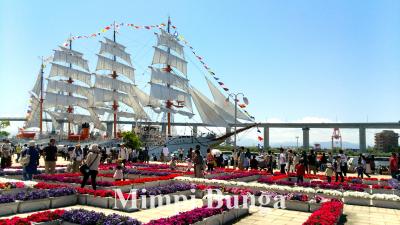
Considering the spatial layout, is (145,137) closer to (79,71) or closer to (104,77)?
(104,77)

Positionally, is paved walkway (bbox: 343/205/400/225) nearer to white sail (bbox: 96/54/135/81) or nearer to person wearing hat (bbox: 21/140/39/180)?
person wearing hat (bbox: 21/140/39/180)

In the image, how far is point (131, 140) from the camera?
64.5 metres

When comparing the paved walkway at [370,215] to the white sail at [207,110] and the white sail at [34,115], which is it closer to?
the white sail at [207,110]

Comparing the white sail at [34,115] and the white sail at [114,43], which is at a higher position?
the white sail at [114,43]

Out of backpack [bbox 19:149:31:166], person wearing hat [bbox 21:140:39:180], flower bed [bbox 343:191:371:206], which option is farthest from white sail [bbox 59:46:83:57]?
flower bed [bbox 343:191:371:206]

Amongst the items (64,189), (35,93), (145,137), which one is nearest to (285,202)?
(64,189)

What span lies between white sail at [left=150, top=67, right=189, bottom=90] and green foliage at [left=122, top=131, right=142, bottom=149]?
10558 millimetres

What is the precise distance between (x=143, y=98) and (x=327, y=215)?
70814 mm

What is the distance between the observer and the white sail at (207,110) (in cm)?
5819

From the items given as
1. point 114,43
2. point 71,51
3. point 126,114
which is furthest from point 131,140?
point 71,51

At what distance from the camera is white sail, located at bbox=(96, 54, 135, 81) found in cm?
7912

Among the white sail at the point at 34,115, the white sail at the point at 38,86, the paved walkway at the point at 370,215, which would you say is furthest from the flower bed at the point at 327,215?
the white sail at the point at 34,115

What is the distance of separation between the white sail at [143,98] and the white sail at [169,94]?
159 centimetres

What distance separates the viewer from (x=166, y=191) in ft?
47.2
